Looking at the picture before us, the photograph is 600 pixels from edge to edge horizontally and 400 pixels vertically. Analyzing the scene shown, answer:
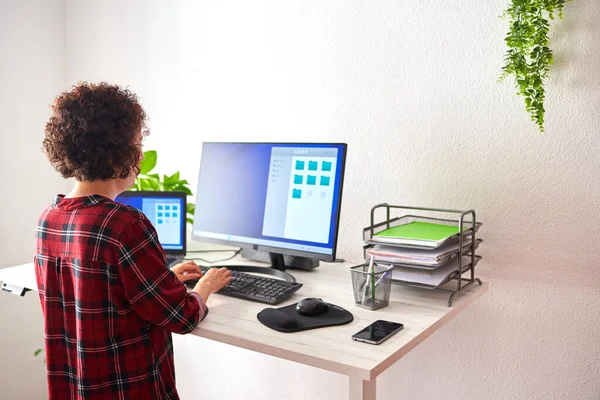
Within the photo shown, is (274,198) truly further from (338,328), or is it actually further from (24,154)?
(24,154)

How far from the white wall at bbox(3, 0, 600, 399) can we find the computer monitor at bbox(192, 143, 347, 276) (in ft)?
0.98

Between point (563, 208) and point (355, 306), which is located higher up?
point (563, 208)

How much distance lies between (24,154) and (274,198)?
4.71 feet

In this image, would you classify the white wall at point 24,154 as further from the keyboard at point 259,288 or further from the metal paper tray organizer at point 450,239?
the metal paper tray organizer at point 450,239

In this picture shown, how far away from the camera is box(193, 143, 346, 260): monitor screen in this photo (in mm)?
1780

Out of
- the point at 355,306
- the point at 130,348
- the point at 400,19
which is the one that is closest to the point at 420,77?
the point at 400,19

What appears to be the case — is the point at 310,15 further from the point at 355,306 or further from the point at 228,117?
the point at 355,306

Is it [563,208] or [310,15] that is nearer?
[563,208]

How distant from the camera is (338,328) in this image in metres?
1.44

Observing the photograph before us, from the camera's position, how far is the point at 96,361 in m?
1.37

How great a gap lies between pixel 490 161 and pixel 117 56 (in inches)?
66.9

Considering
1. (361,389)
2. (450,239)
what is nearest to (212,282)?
(361,389)

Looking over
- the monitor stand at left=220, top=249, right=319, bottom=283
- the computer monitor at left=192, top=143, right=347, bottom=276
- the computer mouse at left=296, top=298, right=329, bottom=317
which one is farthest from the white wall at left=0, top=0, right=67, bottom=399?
the computer mouse at left=296, top=298, right=329, bottom=317

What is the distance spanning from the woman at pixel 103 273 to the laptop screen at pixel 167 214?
0.63m
